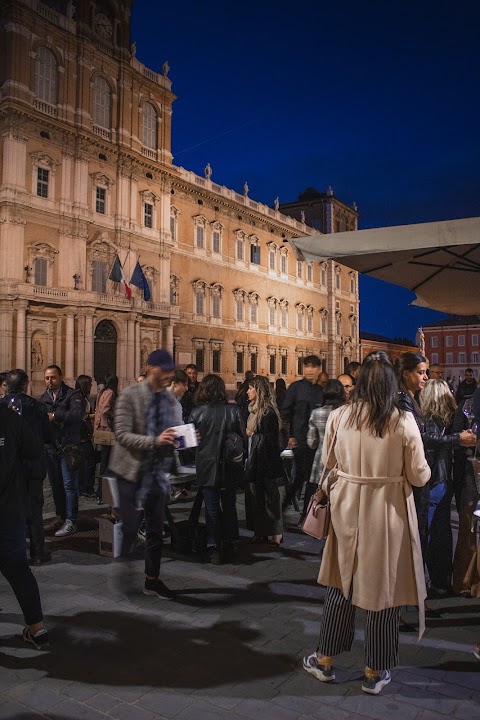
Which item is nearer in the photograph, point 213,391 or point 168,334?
point 213,391

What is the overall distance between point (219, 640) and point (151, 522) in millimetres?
968

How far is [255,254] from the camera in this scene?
41.4 meters

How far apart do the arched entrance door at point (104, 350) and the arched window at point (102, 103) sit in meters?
11.0

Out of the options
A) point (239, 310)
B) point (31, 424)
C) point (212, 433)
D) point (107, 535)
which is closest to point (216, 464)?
point (212, 433)

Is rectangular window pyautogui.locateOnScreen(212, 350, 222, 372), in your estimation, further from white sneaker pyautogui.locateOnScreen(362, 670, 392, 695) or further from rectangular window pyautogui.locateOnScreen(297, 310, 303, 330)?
white sneaker pyautogui.locateOnScreen(362, 670, 392, 695)

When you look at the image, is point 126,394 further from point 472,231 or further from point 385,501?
point 472,231

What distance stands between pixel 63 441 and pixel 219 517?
2254mm

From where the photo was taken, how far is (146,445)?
3.97 m

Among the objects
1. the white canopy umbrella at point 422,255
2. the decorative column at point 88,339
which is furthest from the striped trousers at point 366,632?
the decorative column at point 88,339

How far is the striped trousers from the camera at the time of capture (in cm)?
301

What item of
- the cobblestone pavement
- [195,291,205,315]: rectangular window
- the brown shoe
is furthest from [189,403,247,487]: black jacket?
[195,291,205,315]: rectangular window

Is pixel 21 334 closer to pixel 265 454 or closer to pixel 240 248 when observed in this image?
pixel 240 248

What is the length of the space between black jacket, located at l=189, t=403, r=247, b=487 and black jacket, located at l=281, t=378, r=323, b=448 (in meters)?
1.21

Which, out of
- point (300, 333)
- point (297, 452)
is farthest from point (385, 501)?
point (300, 333)
